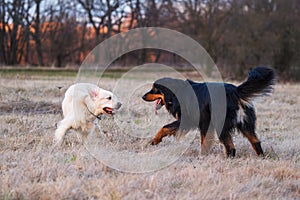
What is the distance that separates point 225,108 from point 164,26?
26.1 metres

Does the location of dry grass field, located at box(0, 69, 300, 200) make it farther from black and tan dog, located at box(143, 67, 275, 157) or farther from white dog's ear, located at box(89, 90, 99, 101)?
white dog's ear, located at box(89, 90, 99, 101)

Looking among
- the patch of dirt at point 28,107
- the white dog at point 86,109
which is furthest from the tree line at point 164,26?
the white dog at point 86,109

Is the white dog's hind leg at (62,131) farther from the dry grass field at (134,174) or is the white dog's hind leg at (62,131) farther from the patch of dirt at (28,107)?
the patch of dirt at (28,107)

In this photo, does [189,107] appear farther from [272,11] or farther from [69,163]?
[272,11]

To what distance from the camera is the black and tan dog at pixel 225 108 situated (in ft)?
17.0

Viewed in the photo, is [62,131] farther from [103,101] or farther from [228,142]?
[228,142]

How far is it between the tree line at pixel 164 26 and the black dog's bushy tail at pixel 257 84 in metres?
17.1

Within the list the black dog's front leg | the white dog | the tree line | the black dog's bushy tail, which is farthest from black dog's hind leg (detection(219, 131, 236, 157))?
the tree line

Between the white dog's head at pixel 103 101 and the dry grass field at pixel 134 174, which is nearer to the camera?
the dry grass field at pixel 134 174

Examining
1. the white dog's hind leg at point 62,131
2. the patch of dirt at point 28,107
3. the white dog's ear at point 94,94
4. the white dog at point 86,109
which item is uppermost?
the white dog's ear at point 94,94

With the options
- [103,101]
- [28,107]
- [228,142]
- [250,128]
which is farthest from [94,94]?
[28,107]

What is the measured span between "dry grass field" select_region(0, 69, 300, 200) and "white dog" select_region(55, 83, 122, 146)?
24 cm

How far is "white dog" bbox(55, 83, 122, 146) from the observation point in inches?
227

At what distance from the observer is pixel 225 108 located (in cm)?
516
